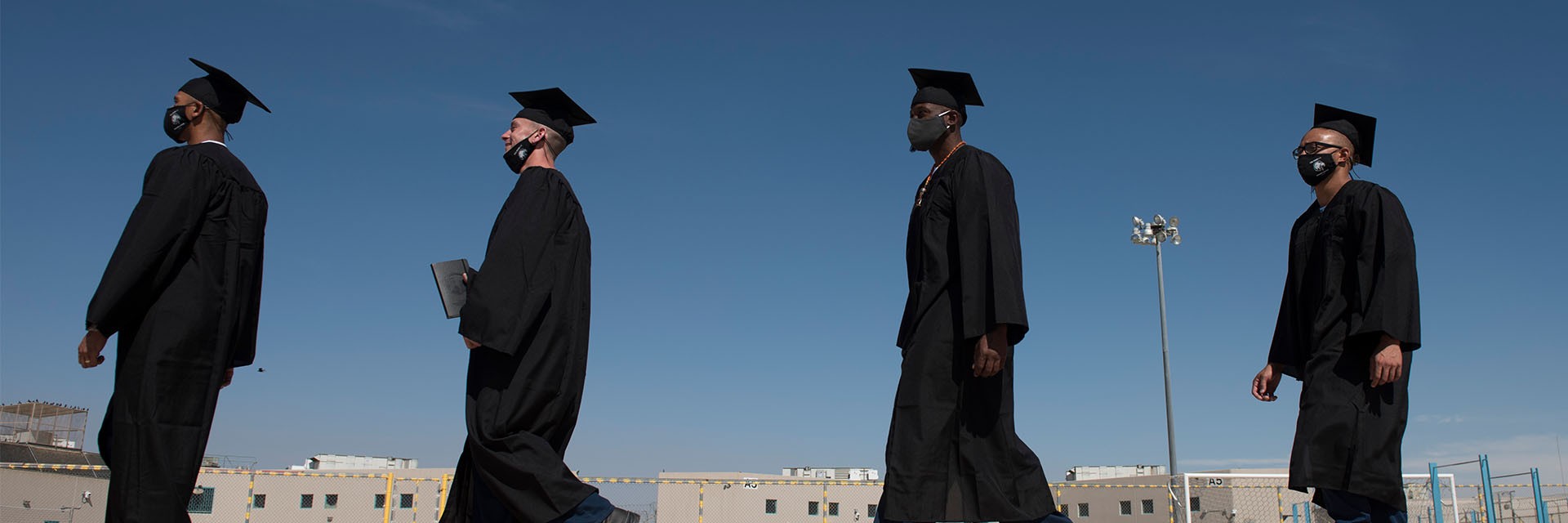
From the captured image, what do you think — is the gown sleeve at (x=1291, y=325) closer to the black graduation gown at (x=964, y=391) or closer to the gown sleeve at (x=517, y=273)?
the black graduation gown at (x=964, y=391)

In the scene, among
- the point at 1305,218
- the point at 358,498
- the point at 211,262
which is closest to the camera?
the point at 211,262

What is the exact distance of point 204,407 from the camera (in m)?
4.51

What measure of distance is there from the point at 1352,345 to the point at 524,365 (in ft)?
12.0

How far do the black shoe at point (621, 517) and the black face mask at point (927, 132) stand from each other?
A: 206 cm

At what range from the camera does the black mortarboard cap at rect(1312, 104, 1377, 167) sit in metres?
5.85

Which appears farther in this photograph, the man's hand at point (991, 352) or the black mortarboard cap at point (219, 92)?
the black mortarboard cap at point (219, 92)

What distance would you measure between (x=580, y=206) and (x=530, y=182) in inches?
11.5

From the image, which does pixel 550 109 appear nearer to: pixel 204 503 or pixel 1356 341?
pixel 1356 341

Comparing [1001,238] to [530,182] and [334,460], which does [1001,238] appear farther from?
[334,460]

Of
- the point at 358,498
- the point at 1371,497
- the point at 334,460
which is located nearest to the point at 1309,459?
the point at 1371,497

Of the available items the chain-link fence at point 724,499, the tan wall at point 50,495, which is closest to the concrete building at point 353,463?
the chain-link fence at point 724,499

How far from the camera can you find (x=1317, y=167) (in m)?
5.79

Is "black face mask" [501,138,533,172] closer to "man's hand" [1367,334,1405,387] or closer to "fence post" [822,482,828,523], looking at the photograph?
"man's hand" [1367,334,1405,387]

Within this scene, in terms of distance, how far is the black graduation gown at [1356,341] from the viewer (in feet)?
15.9
